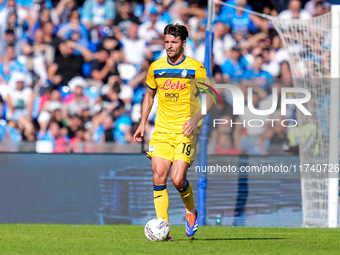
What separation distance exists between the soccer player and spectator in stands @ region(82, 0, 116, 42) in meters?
7.78

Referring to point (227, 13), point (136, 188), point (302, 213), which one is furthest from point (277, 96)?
point (227, 13)

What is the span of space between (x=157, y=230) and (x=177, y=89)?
1.56 meters

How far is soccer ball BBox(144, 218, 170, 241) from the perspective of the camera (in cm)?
656

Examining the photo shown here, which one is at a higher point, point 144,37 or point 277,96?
point 144,37

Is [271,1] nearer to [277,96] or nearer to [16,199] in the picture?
[277,96]

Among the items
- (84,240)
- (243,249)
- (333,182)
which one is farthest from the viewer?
Result: (333,182)

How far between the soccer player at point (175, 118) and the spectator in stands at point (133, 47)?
22.7ft

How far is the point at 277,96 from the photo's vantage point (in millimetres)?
10977

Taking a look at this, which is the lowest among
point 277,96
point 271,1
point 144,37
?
point 277,96

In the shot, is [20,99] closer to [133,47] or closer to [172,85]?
[133,47]

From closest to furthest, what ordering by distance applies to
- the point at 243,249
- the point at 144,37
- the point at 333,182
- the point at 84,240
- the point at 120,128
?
1. the point at 243,249
2. the point at 84,240
3. the point at 333,182
4. the point at 120,128
5. the point at 144,37

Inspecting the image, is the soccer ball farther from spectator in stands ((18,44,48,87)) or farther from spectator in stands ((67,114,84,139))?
spectator in stands ((18,44,48,87))

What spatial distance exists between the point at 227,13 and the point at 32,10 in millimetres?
4655

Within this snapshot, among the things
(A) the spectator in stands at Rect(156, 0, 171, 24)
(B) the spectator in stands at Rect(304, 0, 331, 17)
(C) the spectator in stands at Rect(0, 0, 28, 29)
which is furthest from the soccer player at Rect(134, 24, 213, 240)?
(C) the spectator in stands at Rect(0, 0, 28, 29)
